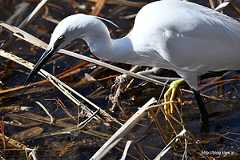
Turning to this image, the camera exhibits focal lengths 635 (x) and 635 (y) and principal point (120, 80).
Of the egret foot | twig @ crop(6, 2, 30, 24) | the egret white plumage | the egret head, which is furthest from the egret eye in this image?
twig @ crop(6, 2, 30, 24)

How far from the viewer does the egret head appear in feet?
9.50

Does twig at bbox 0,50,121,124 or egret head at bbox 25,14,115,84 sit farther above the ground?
egret head at bbox 25,14,115,84

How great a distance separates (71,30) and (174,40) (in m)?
0.54

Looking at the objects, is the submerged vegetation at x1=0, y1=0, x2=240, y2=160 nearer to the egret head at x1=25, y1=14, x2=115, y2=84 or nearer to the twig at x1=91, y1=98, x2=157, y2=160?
the twig at x1=91, y1=98, x2=157, y2=160

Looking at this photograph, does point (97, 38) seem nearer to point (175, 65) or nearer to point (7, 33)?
point (175, 65)

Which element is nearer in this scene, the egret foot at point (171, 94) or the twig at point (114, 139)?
the twig at point (114, 139)

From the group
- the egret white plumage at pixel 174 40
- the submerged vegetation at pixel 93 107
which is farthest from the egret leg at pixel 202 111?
the egret white plumage at pixel 174 40

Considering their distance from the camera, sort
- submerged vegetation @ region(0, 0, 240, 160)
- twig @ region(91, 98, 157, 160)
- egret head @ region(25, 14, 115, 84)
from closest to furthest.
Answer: twig @ region(91, 98, 157, 160), egret head @ region(25, 14, 115, 84), submerged vegetation @ region(0, 0, 240, 160)

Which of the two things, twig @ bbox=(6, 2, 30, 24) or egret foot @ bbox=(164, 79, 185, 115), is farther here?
twig @ bbox=(6, 2, 30, 24)

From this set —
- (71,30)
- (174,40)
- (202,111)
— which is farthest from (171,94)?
(71,30)

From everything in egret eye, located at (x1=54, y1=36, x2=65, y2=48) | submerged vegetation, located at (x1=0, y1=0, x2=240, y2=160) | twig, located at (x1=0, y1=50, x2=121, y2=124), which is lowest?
submerged vegetation, located at (x1=0, y1=0, x2=240, y2=160)

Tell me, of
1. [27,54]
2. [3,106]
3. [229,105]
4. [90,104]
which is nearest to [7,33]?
[27,54]

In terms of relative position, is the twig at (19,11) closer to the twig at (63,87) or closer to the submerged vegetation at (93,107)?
the submerged vegetation at (93,107)

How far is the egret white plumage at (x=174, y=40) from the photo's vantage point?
309 cm
